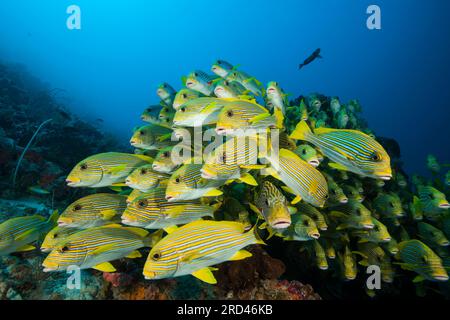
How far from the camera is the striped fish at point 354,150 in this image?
88.2 inches

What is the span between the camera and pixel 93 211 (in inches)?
115

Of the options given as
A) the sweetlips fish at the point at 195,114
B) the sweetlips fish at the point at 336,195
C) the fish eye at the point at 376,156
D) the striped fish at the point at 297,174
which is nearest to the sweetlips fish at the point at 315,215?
the sweetlips fish at the point at 336,195

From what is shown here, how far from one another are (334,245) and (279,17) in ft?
475

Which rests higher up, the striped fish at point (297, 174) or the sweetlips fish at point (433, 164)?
the striped fish at point (297, 174)

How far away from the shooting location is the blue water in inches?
3160

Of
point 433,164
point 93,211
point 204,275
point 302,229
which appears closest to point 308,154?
point 302,229

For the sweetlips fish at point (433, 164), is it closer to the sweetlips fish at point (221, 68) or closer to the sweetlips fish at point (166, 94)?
the sweetlips fish at point (221, 68)

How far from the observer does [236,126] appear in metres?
2.57

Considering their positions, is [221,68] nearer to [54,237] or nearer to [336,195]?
[336,195]

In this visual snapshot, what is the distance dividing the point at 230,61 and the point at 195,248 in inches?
5648

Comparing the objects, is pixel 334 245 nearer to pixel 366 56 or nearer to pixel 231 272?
pixel 231 272

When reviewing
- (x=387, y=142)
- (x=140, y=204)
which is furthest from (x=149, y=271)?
(x=387, y=142)

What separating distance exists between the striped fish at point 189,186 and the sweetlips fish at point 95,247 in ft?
2.17

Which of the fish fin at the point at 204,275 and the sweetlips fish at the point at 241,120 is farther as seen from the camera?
the sweetlips fish at the point at 241,120
